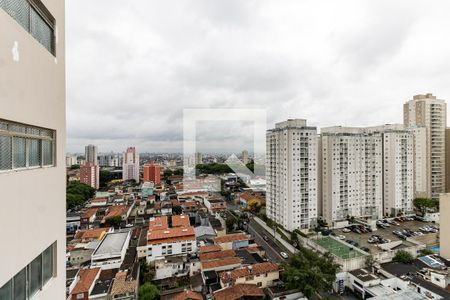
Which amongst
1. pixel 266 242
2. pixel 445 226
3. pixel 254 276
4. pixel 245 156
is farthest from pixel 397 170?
pixel 254 276

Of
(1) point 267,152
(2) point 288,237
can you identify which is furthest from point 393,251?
(1) point 267,152

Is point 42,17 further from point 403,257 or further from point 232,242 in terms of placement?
point 403,257

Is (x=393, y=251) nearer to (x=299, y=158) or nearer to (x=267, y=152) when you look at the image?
(x=299, y=158)

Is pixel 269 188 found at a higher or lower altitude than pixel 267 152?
lower

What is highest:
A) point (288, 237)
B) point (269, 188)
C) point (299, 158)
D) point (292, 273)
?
point (299, 158)

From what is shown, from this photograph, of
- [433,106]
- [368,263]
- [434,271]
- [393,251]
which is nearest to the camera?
[434,271]

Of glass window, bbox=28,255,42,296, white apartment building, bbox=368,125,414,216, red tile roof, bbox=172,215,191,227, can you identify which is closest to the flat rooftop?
red tile roof, bbox=172,215,191,227
